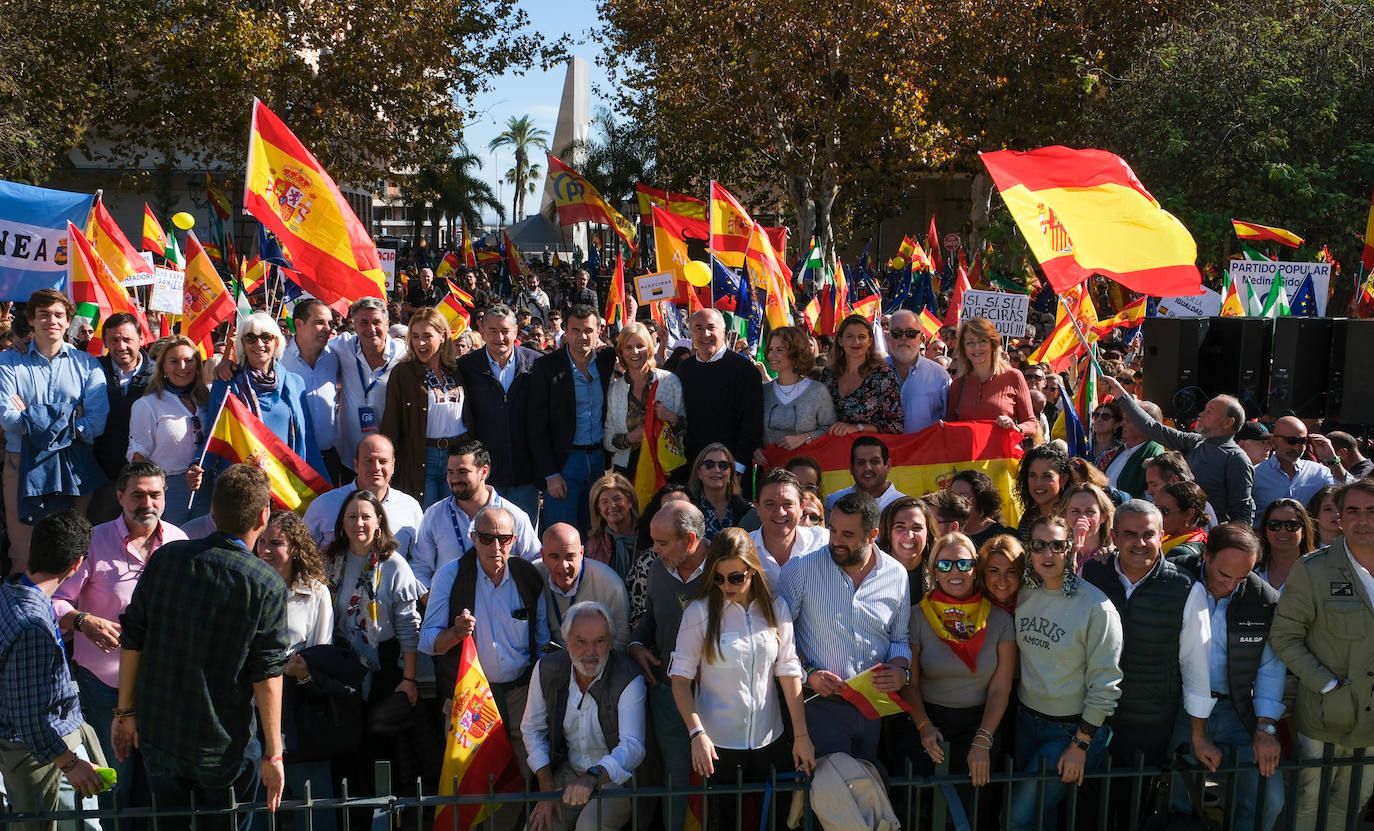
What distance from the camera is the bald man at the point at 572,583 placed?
4.96 meters

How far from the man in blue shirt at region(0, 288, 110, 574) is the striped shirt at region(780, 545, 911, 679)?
4.28m

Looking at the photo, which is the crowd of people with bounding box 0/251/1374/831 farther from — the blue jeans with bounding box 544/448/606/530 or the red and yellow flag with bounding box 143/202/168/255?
the red and yellow flag with bounding box 143/202/168/255

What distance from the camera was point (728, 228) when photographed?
36.8 ft

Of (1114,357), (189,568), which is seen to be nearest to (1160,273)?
(1114,357)

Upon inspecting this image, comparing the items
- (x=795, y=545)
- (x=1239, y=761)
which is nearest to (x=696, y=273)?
(x=795, y=545)

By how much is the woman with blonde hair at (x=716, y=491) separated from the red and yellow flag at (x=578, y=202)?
11.4 metres

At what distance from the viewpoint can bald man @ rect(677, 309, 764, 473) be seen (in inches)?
265

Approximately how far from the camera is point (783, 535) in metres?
4.99

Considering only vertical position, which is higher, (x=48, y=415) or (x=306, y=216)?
(x=306, y=216)

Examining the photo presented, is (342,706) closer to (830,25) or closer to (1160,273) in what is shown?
(1160,273)

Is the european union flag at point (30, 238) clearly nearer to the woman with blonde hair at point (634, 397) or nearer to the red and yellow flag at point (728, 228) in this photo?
the woman with blonde hair at point (634, 397)

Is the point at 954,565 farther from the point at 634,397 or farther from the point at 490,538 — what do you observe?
the point at 634,397

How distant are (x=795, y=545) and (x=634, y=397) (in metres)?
2.04

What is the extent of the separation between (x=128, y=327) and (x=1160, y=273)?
6075mm
